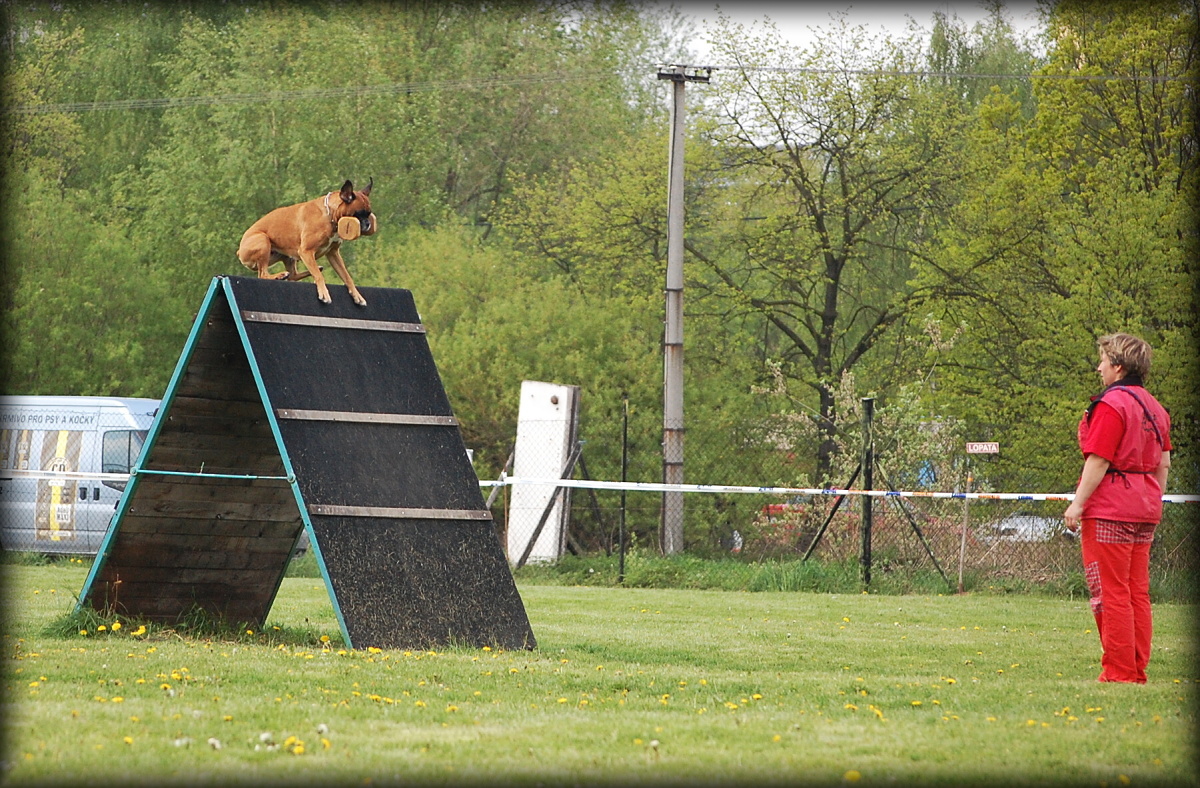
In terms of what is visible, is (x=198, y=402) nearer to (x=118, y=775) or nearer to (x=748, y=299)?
(x=118, y=775)

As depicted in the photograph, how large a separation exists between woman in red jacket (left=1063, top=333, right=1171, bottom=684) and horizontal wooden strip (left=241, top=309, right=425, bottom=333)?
4042 mm

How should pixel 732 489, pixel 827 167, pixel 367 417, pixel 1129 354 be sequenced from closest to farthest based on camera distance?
pixel 1129 354, pixel 367 417, pixel 732 489, pixel 827 167

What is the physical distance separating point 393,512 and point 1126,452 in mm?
3925

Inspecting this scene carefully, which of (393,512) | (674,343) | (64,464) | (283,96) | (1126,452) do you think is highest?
(283,96)

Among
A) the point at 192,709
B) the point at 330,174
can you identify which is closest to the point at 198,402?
the point at 192,709

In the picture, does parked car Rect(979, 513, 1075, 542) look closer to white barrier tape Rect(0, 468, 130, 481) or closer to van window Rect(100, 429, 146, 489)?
white barrier tape Rect(0, 468, 130, 481)

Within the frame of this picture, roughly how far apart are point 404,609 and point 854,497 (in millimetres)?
9419

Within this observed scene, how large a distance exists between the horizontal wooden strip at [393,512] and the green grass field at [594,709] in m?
0.77

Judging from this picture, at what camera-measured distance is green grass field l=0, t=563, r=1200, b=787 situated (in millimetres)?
4629

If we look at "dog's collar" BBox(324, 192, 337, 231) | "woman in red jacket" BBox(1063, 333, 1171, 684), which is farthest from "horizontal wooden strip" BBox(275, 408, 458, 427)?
"woman in red jacket" BBox(1063, 333, 1171, 684)

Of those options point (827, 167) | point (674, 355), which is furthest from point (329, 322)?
point (827, 167)

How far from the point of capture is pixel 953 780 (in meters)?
4.55

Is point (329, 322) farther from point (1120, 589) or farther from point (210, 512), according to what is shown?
point (1120, 589)

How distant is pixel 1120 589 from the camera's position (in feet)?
22.7
